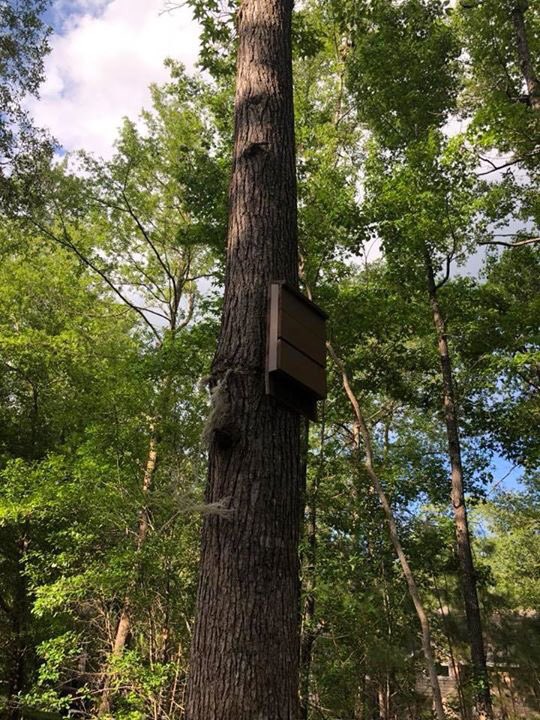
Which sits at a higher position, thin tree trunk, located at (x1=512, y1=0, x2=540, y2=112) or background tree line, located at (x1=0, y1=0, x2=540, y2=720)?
thin tree trunk, located at (x1=512, y1=0, x2=540, y2=112)

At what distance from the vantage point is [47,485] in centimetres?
652

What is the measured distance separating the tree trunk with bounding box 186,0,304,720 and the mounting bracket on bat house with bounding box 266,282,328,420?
5 cm

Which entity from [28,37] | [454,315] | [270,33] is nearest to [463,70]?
[454,315]

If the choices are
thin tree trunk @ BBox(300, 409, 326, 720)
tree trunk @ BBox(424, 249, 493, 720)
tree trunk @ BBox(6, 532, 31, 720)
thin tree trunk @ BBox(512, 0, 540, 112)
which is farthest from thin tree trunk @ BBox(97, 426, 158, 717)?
thin tree trunk @ BBox(512, 0, 540, 112)

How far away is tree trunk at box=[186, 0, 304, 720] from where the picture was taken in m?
1.45

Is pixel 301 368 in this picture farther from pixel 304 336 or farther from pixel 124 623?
pixel 124 623

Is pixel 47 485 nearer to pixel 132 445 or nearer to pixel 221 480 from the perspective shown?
pixel 132 445

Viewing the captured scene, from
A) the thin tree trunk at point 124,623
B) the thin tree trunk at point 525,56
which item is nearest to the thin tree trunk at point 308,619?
the thin tree trunk at point 124,623

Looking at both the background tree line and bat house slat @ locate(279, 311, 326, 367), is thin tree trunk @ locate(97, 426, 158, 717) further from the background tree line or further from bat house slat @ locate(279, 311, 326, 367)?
bat house slat @ locate(279, 311, 326, 367)

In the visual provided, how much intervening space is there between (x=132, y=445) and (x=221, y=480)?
596cm

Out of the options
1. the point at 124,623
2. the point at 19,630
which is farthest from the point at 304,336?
the point at 19,630

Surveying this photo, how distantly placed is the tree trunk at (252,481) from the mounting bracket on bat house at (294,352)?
53 mm

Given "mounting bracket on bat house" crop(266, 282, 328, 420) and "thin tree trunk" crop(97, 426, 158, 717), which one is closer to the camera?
"mounting bracket on bat house" crop(266, 282, 328, 420)

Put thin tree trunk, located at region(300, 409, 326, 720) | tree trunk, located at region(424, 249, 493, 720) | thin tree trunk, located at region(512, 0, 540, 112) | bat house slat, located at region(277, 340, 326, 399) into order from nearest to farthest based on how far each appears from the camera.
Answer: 1. bat house slat, located at region(277, 340, 326, 399)
2. thin tree trunk, located at region(300, 409, 326, 720)
3. tree trunk, located at region(424, 249, 493, 720)
4. thin tree trunk, located at region(512, 0, 540, 112)
